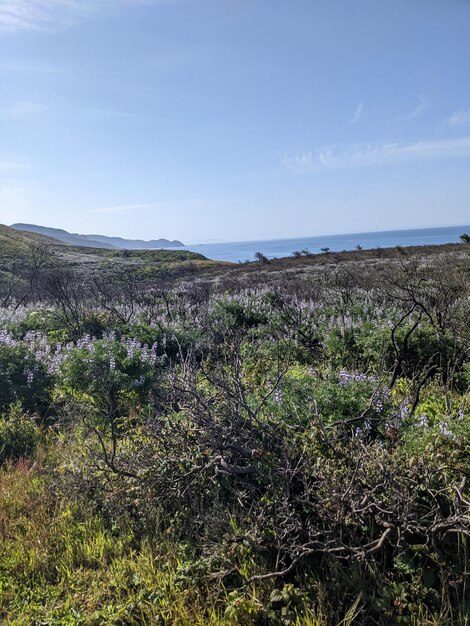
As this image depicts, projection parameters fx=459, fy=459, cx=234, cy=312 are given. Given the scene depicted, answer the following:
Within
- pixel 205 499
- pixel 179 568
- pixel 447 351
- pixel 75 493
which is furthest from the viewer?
pixel 447 351

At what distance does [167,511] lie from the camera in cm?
367

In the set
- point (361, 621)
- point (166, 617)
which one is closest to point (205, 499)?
point (166, 617)

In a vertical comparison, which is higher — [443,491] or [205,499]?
[443,491]

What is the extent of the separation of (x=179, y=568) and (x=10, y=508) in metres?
1.85

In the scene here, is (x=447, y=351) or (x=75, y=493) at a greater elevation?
(x=447, y=351)

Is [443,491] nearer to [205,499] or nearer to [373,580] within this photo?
[373,580]

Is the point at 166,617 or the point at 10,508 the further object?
the point at 10,508

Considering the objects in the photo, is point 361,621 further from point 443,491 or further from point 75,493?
point 75,493

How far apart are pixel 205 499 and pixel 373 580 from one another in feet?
4.53

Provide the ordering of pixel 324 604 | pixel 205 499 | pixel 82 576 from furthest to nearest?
pixel 205 499 < pixel 82 576 < pixel 324 604

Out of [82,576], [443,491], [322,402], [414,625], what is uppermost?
[322,402]

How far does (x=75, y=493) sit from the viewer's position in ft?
12.8

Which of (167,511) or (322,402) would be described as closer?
(167,511)

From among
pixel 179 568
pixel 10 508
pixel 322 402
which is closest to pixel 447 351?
pixel 322 402
